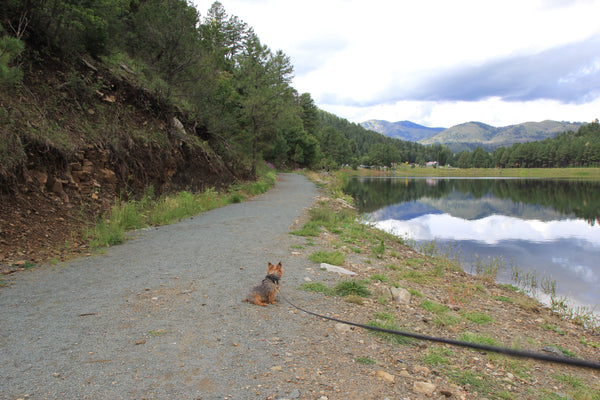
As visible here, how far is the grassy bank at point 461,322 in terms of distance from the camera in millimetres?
3016

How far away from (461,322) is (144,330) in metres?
4.03

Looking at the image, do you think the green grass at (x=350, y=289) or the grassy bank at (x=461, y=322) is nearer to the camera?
the grassy bank at (x=461, y=322)

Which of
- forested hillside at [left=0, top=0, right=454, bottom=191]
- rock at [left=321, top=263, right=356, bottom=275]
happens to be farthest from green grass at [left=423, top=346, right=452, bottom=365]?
forested hillside at [left=0, top=0, right=454, bottom=191]

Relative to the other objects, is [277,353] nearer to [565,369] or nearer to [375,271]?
[565,369]

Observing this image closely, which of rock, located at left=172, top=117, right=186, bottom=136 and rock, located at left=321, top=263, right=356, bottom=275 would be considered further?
rock, located at left=172, top=117, right=186, bottom=136

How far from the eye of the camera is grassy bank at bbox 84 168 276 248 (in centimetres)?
737

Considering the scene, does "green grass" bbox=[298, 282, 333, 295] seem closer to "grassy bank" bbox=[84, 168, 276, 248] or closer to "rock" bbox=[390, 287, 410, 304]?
"rock" bbox=[390, 287, 410, 304]

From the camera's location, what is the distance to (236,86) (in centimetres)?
2345

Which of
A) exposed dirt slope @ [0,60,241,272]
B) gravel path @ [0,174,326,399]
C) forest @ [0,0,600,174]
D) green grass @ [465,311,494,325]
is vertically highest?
forest @ [0,0,600,174]

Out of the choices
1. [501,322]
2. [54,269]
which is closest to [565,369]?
[501,322]

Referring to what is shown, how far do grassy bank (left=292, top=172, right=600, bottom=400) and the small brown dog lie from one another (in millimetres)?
729

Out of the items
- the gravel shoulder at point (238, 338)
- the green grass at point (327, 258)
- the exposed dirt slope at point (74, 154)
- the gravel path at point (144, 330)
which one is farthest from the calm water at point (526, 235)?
the exposed dirt slope at point (74, 154)

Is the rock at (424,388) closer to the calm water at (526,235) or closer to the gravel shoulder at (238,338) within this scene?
the gravel shoulder at (238,338)

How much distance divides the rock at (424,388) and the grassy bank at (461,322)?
24 centimetres
